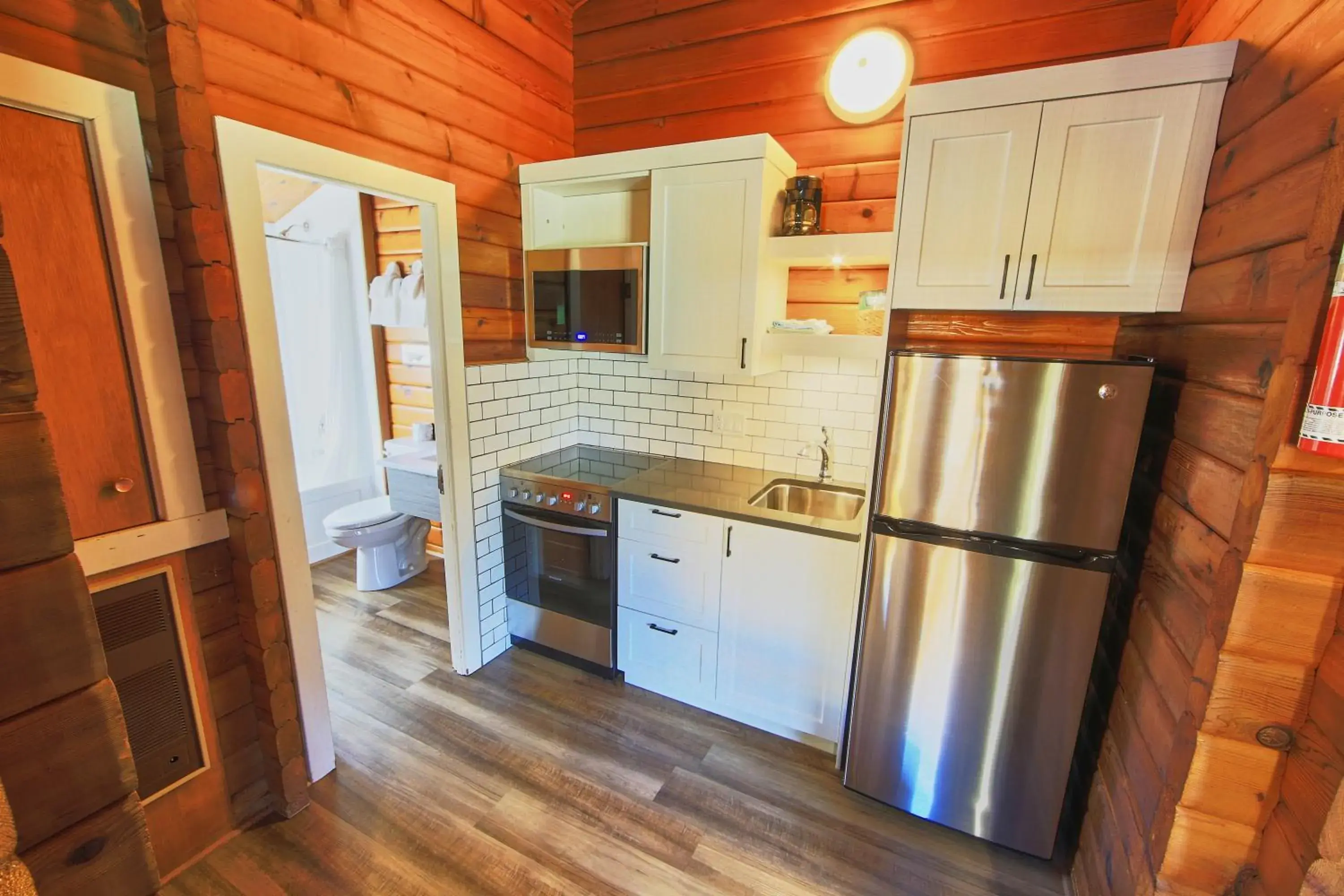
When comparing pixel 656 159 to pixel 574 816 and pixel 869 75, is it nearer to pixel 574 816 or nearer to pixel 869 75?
pixel 869 75

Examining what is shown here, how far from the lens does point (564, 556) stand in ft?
8.51

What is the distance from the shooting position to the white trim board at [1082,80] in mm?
1353

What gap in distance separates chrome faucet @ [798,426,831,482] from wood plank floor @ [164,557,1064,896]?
1.14 metres

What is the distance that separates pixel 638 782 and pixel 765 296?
76.6 inches

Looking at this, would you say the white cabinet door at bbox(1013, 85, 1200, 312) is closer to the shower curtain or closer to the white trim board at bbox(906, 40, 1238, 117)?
the white trim board at bbox(906, 40, 1238, 117)

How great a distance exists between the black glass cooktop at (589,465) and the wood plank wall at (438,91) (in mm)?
538

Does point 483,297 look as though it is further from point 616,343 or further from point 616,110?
point 616,110

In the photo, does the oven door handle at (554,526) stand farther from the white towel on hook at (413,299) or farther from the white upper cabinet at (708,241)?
the white towel on hook at (413,299)

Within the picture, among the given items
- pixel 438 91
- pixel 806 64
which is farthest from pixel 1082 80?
pixel 438 91

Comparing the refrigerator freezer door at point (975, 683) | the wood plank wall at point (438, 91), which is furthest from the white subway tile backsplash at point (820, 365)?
the wood plank wall at point (438, 91)

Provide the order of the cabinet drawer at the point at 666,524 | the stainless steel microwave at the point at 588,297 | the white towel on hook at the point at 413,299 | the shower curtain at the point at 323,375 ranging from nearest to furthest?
the cabinet drawer at the point at 666,524 → the stainless steel microwave at the point at 588,297 → the white towel on hook at the point at 413,299 → the shower curtain at the point at 323,375

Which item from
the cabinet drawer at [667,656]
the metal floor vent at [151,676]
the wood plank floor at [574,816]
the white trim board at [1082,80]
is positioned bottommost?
the wood plank floor at [574,816]

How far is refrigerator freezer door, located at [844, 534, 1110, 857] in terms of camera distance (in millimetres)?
1612

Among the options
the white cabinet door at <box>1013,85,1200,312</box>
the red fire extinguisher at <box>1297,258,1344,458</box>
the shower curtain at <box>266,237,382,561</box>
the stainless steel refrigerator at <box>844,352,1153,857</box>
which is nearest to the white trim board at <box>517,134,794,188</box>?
the white cabinet door at <box>1013,85,1200,312</box>
